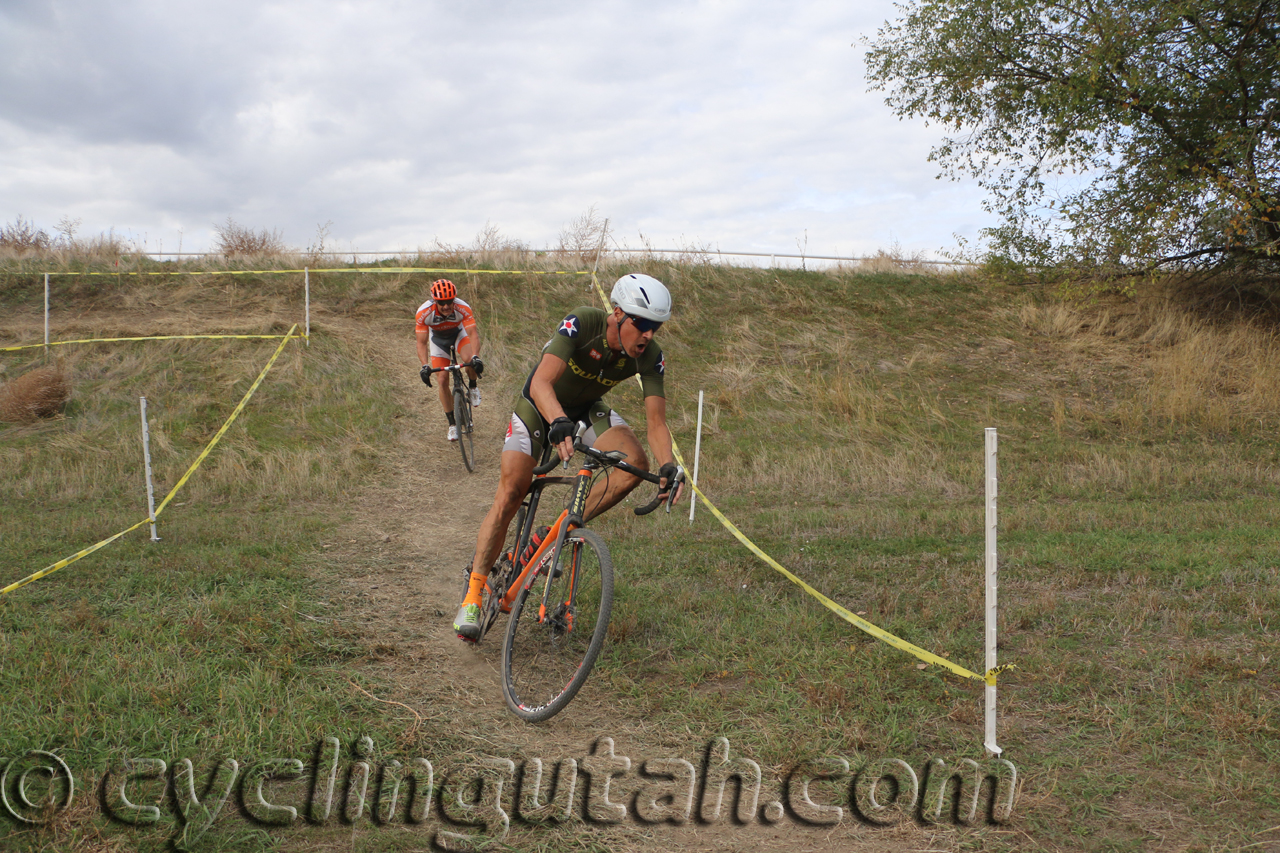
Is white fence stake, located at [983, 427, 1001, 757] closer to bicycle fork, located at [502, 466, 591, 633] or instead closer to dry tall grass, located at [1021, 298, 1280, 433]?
bicycle fork, located at [502, 466, 591, 633]

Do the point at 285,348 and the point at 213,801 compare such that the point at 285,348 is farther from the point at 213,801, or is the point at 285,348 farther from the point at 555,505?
the point at 213,801

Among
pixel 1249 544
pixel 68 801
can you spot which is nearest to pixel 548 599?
pixel 68 801

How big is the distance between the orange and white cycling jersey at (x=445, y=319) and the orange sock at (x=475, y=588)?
5.67m

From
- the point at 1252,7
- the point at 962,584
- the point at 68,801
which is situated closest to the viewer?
the point at 68,801

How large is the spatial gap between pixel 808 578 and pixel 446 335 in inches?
242

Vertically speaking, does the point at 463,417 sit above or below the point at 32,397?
below

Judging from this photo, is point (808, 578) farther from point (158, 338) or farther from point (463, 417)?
point (158, 338)

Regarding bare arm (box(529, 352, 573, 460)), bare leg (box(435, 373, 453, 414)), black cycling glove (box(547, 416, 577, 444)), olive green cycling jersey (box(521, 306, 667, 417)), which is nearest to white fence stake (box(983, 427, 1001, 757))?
olive green cycling jersey (box(521, 306, 667, 417))

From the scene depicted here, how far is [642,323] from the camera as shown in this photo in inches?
185

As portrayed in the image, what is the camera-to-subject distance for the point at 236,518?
8.38m

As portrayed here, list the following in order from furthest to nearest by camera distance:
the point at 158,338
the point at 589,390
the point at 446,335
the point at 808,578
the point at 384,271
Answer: the point at 384,271, the point at 158,338, the point at 446,335, the point at 808,578, the point at 589,390

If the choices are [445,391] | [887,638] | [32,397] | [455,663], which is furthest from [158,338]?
[887,638]

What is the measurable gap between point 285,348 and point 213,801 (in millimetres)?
13427

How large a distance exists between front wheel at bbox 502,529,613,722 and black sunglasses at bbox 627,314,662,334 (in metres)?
1.30
